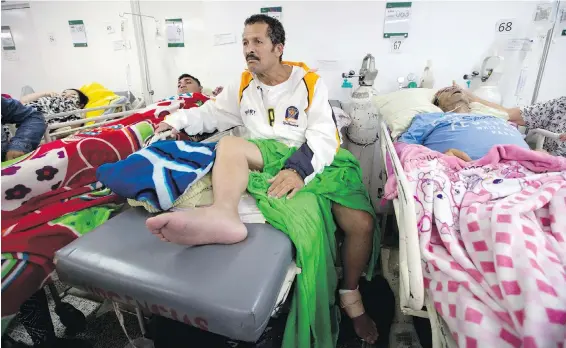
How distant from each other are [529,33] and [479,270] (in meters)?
1.99

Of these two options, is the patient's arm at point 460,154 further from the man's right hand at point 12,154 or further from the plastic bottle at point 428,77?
the man's right hand at point 12,154

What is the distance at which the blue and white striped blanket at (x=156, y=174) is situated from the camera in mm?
980

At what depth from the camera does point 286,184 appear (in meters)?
1.12

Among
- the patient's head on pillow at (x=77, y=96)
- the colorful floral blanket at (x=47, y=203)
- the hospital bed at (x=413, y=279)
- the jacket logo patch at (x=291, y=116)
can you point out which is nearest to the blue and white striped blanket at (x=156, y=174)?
the colorful floral blanket at (x=47, y=203)

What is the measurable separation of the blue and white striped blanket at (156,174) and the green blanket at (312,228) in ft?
0.72

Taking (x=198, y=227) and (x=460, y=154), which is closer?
(x=198, y=227)

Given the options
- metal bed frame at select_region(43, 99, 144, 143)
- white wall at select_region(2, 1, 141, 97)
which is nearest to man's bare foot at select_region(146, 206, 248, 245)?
metal bed frame at select_region(43, 99, 144, 143)

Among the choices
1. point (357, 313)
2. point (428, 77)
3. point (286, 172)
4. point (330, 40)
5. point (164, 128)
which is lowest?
point (357, 313)

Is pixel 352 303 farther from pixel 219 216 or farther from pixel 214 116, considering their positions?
pixel 214 116

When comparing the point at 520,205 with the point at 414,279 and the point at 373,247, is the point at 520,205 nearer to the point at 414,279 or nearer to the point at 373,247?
the point at 414,279

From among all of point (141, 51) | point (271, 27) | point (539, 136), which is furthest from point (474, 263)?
point (141, 51)

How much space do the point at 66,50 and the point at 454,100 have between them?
12.0 feet

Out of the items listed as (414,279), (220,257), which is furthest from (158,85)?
(414,279)

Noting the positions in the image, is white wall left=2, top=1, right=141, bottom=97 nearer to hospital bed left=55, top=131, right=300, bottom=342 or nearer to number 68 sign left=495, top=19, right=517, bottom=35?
hospital bed left=55, top=131, right=300, bottom=342
